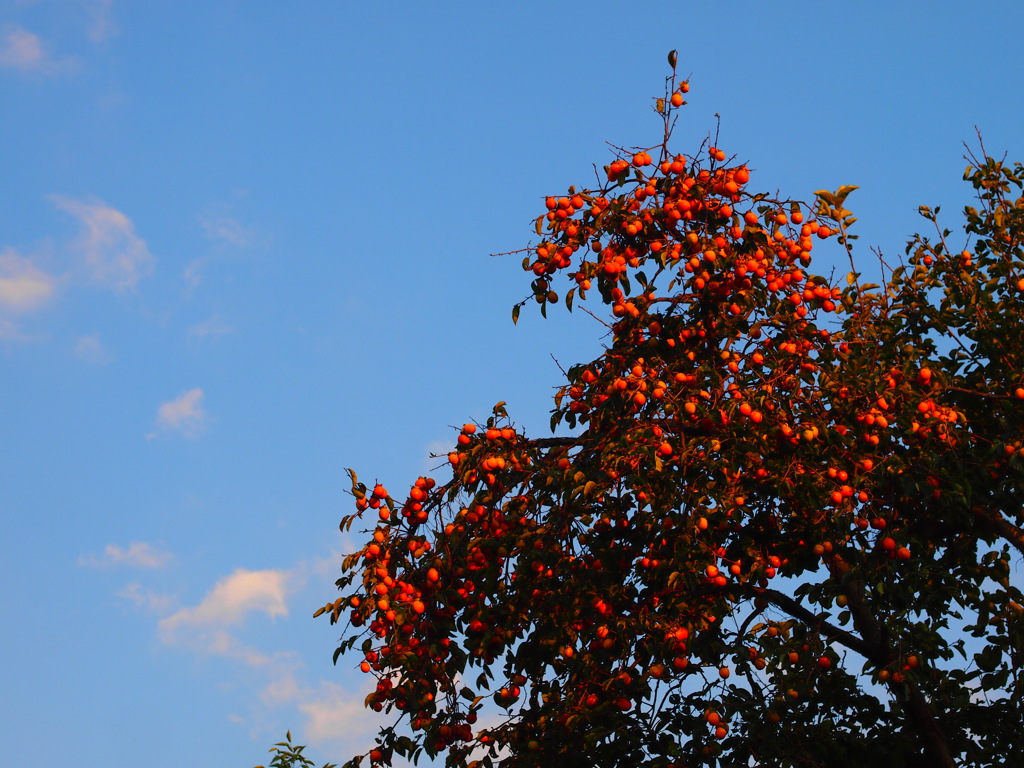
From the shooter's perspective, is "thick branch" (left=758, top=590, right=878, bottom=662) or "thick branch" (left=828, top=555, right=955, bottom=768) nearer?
"thick branch" (left=828, top=555, right=955, bottom=768)

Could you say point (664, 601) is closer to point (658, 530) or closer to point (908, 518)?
point (658, 530)

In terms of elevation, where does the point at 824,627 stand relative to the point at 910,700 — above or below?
above

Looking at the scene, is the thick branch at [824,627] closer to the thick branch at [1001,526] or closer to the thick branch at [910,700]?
the thick branch at [910,700]

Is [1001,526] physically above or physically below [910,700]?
above

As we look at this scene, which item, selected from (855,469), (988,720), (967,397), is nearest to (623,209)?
(855,469)

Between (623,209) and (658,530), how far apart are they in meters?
2.22

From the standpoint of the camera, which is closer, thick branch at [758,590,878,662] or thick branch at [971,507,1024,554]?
thick branch at [971,507,1024,554]

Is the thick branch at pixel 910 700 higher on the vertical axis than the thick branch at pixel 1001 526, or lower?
lower

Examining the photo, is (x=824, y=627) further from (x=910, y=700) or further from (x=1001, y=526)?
(x=1001, y=526)

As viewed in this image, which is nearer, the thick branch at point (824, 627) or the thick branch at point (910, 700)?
the thick branch at point (910, 700)

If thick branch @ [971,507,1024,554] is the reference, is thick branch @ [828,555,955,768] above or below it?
below

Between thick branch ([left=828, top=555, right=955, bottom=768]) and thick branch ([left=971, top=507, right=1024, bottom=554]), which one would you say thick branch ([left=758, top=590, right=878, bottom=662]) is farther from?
thick branch ([left=971, top=507, right=1024, bottom=554])

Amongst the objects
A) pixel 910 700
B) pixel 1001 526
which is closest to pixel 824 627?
pixel 910 700

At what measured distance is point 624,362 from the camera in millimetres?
7383
